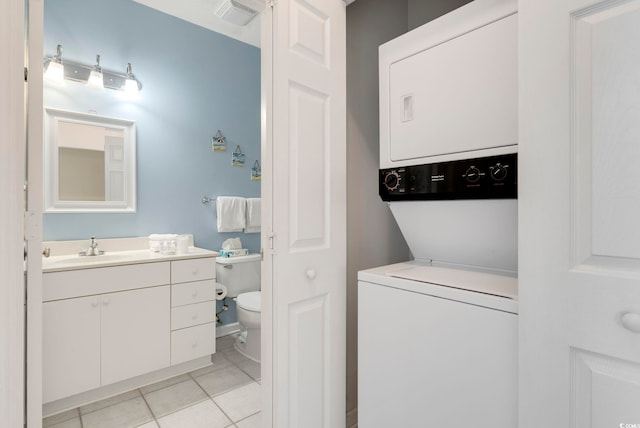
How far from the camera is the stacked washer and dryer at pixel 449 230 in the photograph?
1014 mm

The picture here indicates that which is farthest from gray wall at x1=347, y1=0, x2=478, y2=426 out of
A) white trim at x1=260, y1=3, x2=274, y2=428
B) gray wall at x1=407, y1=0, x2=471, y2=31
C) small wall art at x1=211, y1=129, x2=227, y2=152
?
small wall art at x1=211, y1=129, x2=227, y2=152

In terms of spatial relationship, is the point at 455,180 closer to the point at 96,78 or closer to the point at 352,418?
the point at 352,418

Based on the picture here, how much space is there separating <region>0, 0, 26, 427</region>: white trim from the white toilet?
1.66 metres

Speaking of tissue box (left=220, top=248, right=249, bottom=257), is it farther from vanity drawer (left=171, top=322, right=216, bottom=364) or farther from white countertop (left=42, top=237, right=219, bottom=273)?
vanity drawer (left=171, top=322, right=216, bottom=364)

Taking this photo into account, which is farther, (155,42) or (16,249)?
(155,42)

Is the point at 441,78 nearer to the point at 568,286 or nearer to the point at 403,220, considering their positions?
the point at 403,220

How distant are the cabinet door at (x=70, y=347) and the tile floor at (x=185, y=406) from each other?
167 mm

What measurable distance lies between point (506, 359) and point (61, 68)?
3.13 m

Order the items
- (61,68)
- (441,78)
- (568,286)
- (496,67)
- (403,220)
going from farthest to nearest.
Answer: (61,68)
(403,220)
(441,78)
(496,67)
(568,286)

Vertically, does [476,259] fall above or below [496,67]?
below

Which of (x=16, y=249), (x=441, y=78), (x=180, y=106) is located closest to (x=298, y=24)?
(x=441, y=78)

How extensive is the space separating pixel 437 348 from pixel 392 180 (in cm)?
71

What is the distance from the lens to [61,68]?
87.7 inches

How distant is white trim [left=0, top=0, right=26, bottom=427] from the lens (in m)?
0.82
